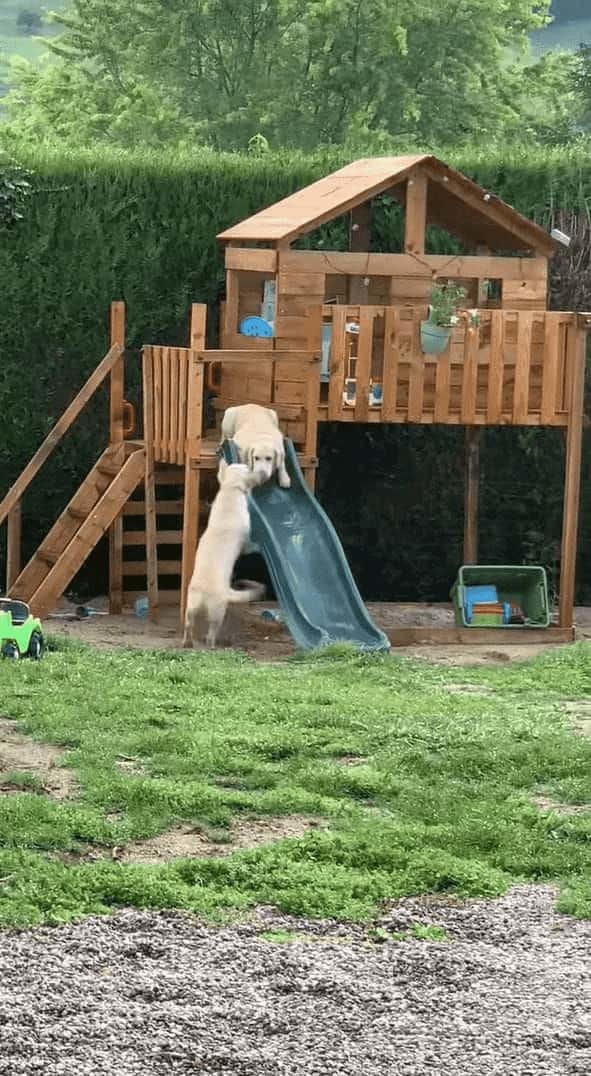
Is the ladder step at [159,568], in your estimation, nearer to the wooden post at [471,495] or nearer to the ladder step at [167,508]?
the ladder step at [167,508]

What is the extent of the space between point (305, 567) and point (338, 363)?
5.03 ft

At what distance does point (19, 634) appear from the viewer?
32.5 ft

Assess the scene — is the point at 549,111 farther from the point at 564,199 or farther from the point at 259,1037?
the point at 259,1037

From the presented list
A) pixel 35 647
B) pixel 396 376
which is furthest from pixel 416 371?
pixel 35 647

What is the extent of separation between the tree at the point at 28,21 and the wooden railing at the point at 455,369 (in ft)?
Answer: 239

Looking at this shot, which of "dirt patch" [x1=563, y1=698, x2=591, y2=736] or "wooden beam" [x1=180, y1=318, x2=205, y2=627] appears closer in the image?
"dirt patch" [x1=563, y1=698, x2=591, y2=736]

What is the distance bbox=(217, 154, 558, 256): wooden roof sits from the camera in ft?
40.6

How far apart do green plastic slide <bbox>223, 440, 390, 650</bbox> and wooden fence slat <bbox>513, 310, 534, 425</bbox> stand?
1.67m

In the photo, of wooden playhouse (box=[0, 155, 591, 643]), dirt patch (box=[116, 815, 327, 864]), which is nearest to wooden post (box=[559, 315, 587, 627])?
wooden playhouse (box=[0, 155, 591, 643])

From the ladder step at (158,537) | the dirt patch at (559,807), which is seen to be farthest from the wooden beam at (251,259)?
the dirt patch at (559,807)

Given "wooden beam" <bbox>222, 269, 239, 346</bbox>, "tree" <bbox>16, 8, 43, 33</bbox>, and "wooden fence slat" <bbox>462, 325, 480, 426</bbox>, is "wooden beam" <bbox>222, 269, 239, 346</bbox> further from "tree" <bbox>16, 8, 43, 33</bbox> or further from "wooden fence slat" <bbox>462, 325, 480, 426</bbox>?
"tree" <bbox>16, 8, 43, 33</bbox>

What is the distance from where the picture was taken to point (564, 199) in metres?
14.2

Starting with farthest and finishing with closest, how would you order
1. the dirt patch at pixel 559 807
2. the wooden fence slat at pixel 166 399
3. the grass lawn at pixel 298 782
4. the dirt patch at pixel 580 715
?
1. the wooden fence slat at pixel 166 399
2. the dirt patch at pixel 580 715
3. the dirt patch at pixel 559 807
4. the grass lawn at pixel 298 782

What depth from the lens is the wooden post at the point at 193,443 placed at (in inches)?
474
